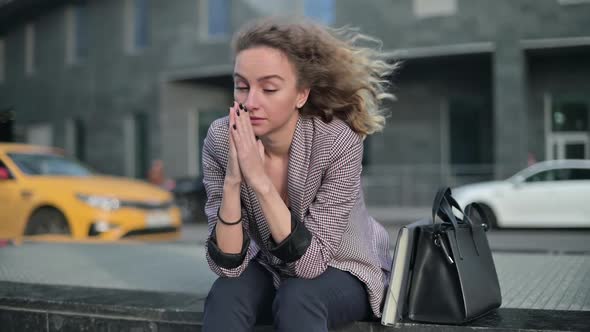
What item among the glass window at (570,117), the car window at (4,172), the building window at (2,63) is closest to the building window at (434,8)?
the glass window at (570,117)

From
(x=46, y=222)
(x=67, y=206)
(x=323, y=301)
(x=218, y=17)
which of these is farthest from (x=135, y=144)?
(x=323, y=301)

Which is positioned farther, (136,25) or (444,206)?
(136,25)

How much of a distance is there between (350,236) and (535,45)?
1641 cm

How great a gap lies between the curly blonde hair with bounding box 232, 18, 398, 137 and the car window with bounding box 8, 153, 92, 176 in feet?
19.7

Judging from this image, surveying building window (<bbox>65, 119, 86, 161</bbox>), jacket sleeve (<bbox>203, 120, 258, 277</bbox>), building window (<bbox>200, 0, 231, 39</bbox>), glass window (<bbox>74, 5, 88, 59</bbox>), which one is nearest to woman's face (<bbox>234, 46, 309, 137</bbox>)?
jacket sleeve (<bbox>203, 120, 258, 277</bbox>)

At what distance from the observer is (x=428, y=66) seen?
19.9m

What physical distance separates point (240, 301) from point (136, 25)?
22.2 meters

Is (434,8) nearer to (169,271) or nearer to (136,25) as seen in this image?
(136,25)

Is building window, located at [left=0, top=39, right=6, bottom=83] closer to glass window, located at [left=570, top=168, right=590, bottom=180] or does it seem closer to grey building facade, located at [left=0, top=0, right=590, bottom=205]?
grey building facade, located at [left=0, top=0, right=590, bottom=205]

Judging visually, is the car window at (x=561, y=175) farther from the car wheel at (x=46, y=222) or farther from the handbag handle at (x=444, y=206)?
the handbag handle at (x=444, y=206)

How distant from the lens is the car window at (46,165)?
786 cm

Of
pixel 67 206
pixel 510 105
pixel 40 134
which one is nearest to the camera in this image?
pixel 67 206

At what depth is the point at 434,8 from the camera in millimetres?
18219

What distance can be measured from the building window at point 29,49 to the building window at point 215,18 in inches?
369
